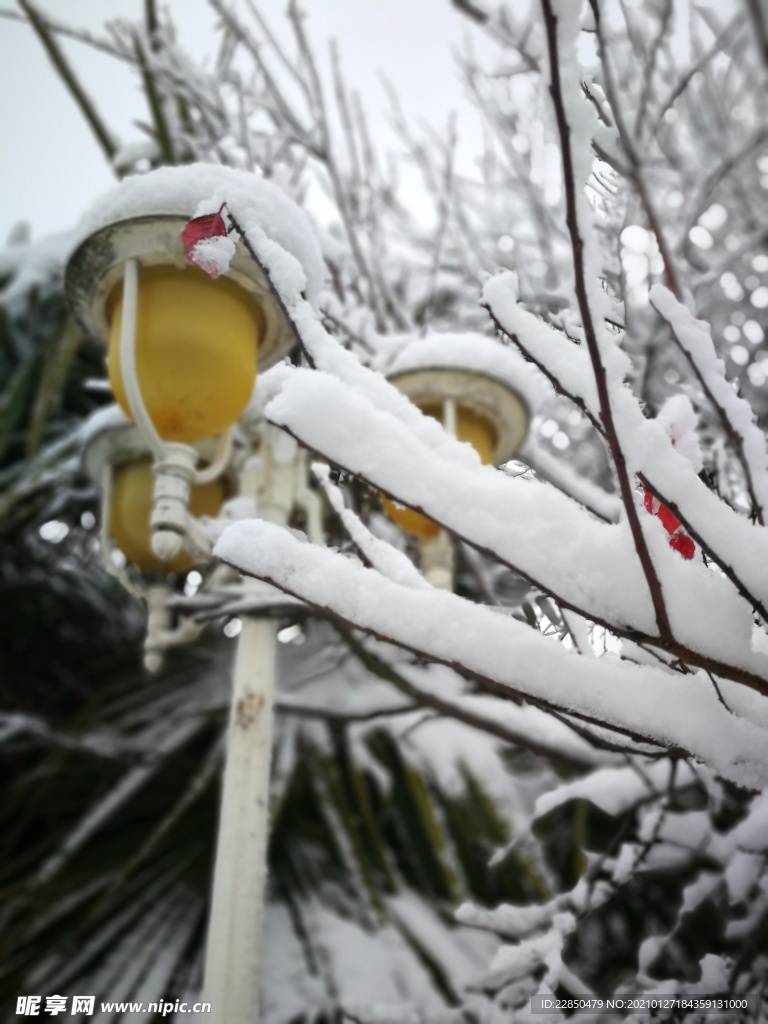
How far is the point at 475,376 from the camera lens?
1.67 meters

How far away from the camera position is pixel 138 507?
5.69 feet

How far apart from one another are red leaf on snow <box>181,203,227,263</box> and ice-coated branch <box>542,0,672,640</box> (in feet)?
1.18

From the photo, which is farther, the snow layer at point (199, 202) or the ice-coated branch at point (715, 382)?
the snow layer at point (199, 202)

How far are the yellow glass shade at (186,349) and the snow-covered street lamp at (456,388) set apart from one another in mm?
453

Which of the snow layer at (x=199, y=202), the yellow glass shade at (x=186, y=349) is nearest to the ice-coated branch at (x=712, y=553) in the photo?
the snow layer at (x=199, y=202)

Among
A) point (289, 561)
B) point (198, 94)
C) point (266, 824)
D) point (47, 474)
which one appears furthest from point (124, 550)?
point (198, 94)

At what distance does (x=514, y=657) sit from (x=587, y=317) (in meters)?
0.31

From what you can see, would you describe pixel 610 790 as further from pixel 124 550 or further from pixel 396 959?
pixel 124 550

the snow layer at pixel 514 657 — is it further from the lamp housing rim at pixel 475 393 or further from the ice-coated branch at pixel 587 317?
the lamp housing rim at pixel 475 393

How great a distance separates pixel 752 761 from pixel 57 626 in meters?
3.87

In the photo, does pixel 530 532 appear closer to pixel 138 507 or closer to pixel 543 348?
pixel 543 348

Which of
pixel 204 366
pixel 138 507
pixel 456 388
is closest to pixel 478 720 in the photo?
pixel 456 388

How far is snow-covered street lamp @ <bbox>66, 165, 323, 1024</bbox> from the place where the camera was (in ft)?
3.88

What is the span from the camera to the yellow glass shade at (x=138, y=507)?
1703 mm
